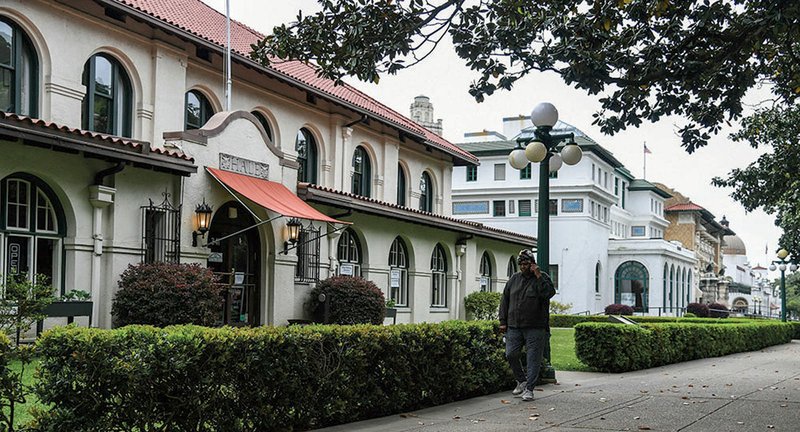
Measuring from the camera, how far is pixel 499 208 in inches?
2239

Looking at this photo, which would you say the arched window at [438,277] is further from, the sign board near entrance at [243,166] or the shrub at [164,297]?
the shrub at [164,297]

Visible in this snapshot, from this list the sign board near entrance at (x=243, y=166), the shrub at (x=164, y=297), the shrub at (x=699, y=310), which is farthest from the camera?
the shrub at (x=699, y=310)

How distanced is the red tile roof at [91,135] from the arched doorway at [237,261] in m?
2.34

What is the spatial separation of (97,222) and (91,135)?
175 cm

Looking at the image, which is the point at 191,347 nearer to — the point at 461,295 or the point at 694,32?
the point at 694,32

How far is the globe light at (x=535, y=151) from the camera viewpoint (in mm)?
12672

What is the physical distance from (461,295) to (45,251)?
17.8 m

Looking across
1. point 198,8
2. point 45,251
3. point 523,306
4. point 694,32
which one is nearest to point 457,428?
point 523,306

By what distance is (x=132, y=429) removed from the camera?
754 cm

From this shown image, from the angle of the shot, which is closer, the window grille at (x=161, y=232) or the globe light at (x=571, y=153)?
the globe light at (x=571, y=153)

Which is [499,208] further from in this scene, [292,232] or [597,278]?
[292,232]

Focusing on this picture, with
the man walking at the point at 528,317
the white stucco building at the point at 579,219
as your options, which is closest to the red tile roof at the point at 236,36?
the man walking at the point at 528,317

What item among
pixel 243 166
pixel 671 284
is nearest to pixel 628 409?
pixel 243 166

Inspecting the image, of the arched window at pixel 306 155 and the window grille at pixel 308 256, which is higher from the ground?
the arched window at pixel 306 155
